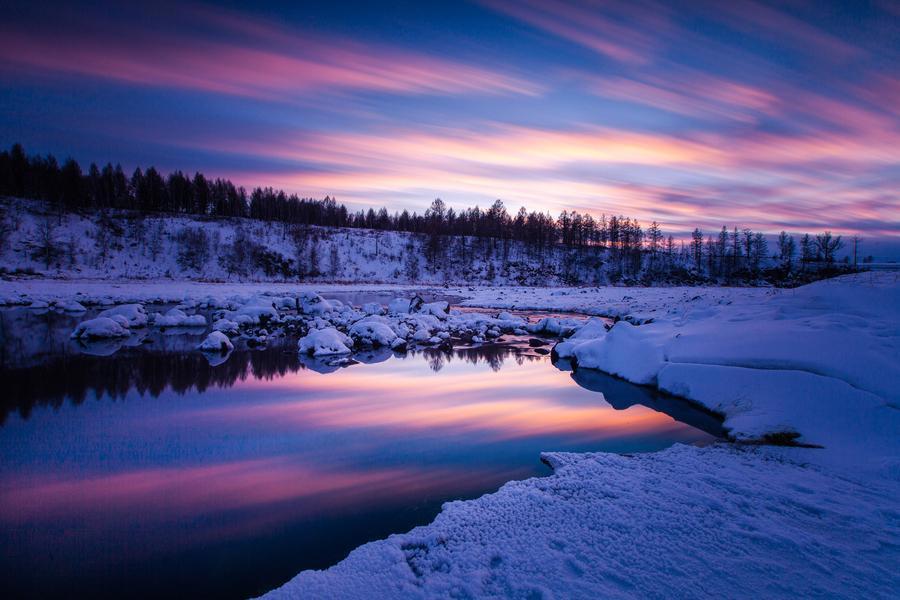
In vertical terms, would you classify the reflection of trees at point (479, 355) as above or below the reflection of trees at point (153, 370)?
above

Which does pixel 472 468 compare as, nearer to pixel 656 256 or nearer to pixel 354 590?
pixel 354 590

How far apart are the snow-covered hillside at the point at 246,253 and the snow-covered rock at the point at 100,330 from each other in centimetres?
4288

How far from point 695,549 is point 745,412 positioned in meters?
5.33

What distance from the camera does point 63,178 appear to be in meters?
65.6

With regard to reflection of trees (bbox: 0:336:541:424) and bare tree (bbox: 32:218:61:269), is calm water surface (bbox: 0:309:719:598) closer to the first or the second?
reflection of trees (bbox: 0:336:541:424)

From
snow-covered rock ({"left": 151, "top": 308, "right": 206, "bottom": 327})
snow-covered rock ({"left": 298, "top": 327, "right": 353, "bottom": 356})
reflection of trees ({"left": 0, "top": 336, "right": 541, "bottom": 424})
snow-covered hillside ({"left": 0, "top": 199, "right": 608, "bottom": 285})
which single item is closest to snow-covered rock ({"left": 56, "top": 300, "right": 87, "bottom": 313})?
snow-covered rock ({"left": 151, "top": 308, "right": 206, "bottom": 327})

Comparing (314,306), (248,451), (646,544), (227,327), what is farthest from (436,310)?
(646,544)

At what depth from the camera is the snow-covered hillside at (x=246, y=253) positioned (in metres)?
53.5

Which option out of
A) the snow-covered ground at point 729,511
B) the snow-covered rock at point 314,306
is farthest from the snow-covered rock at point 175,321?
the snow-covered ground at point 729,511

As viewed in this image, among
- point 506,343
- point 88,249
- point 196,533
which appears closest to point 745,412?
point 196,533

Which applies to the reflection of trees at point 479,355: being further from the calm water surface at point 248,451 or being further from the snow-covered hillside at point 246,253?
the snow-covered hillside at point 246,253

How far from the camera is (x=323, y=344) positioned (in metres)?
15.2

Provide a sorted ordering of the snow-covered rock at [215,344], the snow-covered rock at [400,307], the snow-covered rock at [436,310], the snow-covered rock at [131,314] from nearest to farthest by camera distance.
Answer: the snow-covered rock at [215,344] < the snow-covered rock at [131,314] < the snow-covered rock at [436,310] < the snow-covered rock at [400,307]

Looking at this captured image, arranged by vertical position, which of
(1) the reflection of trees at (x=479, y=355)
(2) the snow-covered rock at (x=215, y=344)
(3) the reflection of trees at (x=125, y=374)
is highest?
(2) the snow-covered rock at (x=215, y=344)
